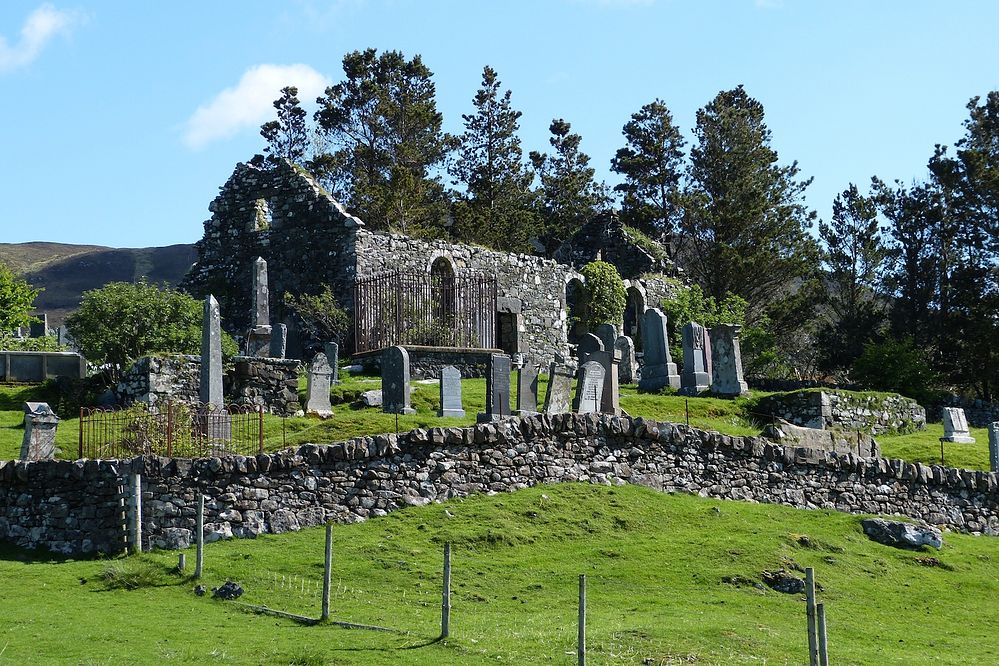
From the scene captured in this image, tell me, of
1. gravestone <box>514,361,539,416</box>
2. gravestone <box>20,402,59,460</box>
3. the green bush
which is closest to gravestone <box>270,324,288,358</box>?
gravestone <box>514,361,539,416</box>

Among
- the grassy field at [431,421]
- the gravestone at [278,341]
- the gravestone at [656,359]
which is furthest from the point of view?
the gravestone at [656,359]

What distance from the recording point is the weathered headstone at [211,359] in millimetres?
26281

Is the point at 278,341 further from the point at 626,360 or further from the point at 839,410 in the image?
the point at 839,410

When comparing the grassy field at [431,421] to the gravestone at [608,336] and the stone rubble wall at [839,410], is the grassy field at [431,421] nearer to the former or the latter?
the stone rubble wall at [839,410]

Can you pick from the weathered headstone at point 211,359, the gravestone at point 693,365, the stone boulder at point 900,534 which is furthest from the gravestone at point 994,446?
the weathered headstone at point 211,359

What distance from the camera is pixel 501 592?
17.0 metres

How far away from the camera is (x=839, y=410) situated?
33.0 m

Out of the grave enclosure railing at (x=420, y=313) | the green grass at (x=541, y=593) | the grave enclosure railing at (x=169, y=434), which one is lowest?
the green grass at (x=541, y=593)

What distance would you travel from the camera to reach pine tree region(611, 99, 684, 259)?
57863 millimetres

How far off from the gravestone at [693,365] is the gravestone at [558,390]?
8781mm

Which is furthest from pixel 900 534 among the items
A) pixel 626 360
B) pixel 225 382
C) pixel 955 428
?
pixel 626 360

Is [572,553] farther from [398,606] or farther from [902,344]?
[902,344]

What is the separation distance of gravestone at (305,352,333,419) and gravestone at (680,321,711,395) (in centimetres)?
1109

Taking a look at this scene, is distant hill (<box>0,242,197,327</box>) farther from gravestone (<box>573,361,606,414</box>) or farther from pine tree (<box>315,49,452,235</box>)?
gravestone (<box>573,361,606,414</box>)
